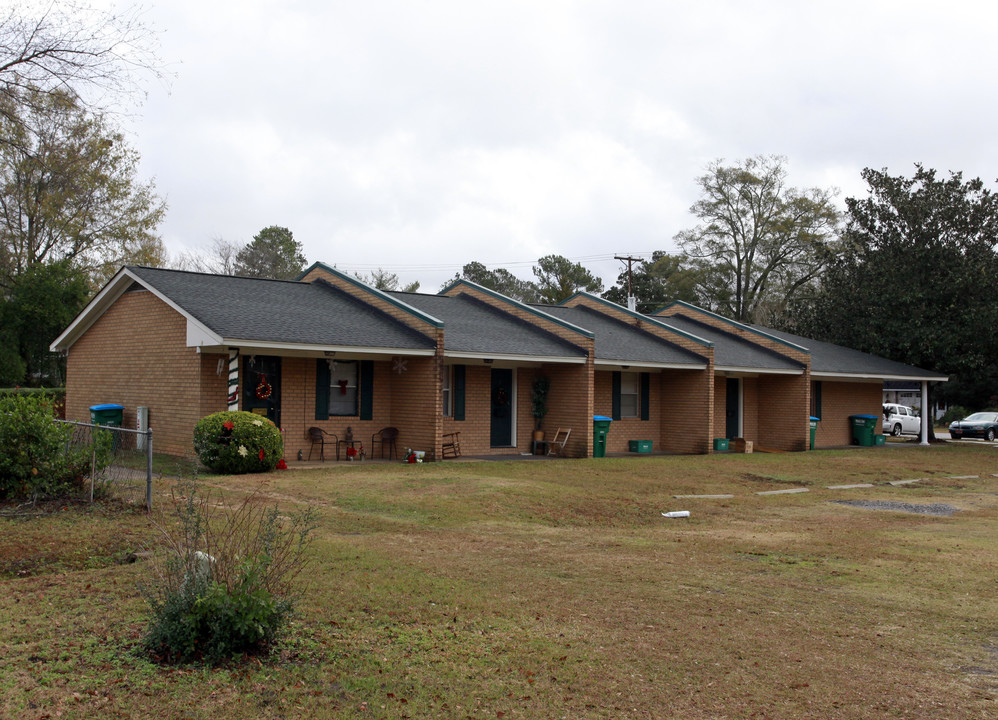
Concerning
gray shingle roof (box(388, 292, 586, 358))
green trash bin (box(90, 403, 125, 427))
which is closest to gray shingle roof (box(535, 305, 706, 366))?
gray shingle roof (box(388, 292, 586, 358))

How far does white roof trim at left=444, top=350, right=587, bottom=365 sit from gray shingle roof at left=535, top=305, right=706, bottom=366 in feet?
3.39

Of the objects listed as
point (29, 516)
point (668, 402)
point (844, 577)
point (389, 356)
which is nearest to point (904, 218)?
point (668, 402)

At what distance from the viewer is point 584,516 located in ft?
45.3

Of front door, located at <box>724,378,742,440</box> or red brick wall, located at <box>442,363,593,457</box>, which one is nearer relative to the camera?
red brick wall, located at <box>442,363,593,457</box>

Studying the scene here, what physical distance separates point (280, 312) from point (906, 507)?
1420cm

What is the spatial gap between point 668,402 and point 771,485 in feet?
26.6

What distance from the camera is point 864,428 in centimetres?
3222

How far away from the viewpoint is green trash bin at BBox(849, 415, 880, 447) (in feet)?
105

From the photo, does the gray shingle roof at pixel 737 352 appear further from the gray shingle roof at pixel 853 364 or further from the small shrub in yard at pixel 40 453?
the small shrub in yard at pixel 40 453

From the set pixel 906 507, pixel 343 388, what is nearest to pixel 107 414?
pixel 343 388

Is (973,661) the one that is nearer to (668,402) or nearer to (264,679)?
(264,679)

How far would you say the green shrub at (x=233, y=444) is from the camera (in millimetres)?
16219

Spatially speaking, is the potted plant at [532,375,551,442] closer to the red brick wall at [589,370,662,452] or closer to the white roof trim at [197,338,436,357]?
the red brick wall at [589,370,662,452]

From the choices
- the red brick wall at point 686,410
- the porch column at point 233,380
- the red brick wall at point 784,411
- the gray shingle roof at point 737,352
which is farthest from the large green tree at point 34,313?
the red brick wall at point 784,411
